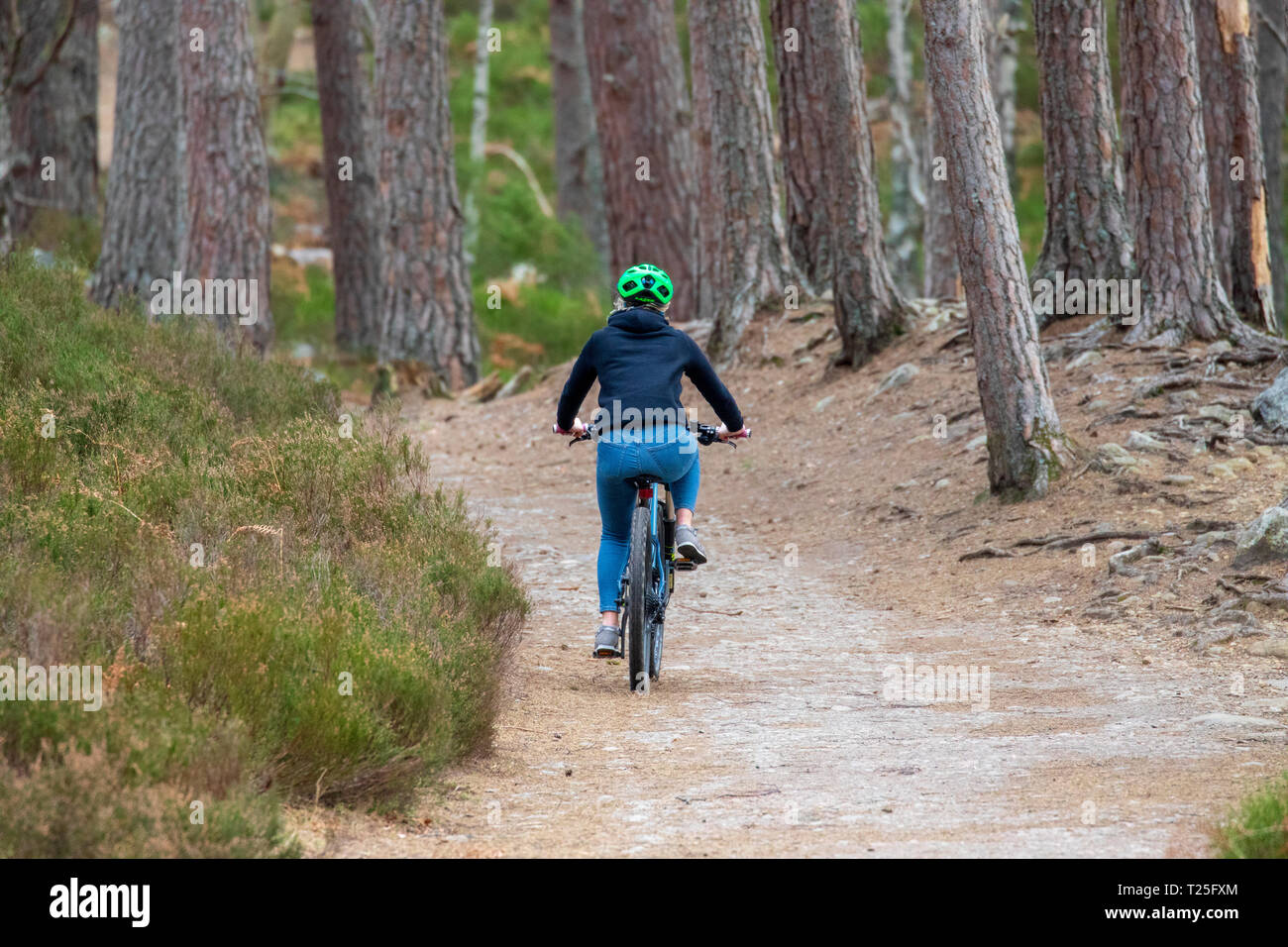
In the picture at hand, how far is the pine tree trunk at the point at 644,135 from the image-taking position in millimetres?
17891

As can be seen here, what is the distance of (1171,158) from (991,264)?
236cm

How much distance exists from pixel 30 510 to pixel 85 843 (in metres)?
2.87

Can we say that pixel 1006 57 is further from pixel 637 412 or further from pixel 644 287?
pixel 637 412

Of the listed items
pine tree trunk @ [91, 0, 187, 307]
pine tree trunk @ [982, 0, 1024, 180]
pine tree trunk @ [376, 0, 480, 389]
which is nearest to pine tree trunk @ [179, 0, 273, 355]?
pine tree trunk @ [91, 0, 187, 307]

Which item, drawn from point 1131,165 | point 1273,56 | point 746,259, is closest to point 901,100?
point 1273,56

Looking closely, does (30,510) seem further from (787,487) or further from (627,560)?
(787,487)

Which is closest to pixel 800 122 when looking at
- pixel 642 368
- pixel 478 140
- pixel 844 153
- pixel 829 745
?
pixel 844 153

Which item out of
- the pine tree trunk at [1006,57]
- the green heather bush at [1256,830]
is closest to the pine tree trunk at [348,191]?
the pine tree trunk at [1006,57]

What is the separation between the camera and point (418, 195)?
17.3m

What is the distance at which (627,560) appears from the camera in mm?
6984

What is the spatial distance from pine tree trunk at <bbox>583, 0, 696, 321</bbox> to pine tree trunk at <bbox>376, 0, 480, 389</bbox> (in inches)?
78.9

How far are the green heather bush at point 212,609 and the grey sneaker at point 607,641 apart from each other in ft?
1.40

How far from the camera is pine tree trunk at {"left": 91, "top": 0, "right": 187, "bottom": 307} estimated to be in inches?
635

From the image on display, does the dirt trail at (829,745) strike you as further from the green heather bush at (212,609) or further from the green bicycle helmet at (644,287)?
the green bicycle helmet at (644,287)
